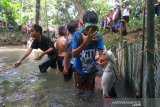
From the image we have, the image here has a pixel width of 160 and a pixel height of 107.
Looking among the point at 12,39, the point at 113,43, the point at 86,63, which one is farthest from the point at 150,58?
the point at 12,39

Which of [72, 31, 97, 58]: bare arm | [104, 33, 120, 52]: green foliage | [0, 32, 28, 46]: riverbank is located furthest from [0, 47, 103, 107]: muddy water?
[0, 32, 28, 46]: riverbank

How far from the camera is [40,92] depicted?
7000mm

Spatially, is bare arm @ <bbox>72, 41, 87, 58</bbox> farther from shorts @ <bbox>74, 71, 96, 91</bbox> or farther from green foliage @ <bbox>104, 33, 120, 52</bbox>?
green foliage @ <bbox>104, 33, 120, 52</bbox>

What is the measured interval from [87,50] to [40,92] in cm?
242

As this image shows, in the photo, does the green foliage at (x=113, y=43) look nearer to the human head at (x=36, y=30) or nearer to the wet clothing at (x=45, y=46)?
the wet clothing at (x=45, y=46)

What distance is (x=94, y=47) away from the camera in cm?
512

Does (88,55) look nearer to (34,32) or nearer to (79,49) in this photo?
(79,49)

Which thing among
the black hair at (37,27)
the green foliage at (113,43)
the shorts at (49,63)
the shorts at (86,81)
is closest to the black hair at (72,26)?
the black hair at (37,27)

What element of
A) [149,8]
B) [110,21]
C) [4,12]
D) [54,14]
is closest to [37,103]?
[149,8]

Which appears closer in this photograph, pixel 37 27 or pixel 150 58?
pixel 150 58

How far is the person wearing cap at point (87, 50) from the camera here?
475 cm

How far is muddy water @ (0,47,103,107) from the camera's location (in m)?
5.88

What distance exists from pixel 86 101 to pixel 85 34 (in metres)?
1.62

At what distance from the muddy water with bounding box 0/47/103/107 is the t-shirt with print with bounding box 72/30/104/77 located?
713mm
